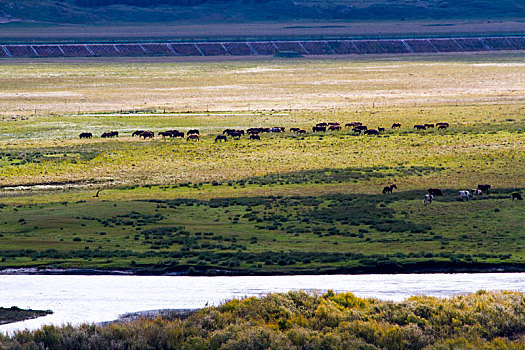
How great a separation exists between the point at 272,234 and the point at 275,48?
14237 centimetres

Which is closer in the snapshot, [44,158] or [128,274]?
[128,274]

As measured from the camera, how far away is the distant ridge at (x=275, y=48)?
16112cm

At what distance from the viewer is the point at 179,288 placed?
80.5 ft

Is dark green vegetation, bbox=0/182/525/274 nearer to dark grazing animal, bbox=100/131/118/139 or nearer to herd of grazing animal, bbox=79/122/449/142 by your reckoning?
herd of grazing animal, bbox=79/122/449/142

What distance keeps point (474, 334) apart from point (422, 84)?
95.2 m

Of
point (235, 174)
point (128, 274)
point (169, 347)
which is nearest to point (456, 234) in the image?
point (128, 274)

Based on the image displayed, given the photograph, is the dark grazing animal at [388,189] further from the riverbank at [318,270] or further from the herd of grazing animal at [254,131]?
the herd of grazing animal at [254,131]

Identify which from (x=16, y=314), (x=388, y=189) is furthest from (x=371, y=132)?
(x=16, y=314)

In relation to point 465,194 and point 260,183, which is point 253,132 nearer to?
point 260,183

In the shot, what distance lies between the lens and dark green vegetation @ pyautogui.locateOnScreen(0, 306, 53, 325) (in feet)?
69.4

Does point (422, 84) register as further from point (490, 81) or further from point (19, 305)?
point (19, 305)

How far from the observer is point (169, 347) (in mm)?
17266

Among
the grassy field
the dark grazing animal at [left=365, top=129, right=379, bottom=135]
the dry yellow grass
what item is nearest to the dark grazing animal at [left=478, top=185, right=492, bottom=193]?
the grassy field

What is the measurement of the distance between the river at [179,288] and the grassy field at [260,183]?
31.6 inches
